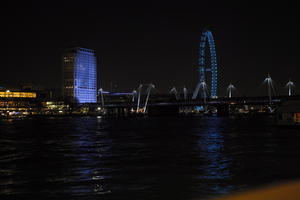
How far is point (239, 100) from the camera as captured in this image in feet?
433

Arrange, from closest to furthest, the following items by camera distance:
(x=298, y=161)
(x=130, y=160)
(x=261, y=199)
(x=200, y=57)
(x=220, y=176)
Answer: (x=261, y=199) → (x=220, y=176) → (x=298, y=161) → (x=130, y=160) → (x=200, y=57)

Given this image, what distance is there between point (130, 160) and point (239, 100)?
115085 mm

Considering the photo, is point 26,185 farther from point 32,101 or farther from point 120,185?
point 32,101

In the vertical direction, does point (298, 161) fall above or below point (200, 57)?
below

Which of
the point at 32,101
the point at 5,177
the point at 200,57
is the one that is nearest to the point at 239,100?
the point at 200,57

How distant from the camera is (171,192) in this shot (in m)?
12.1

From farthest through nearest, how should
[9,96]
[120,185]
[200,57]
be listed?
1. [9,96]
2. [200,57]
3. [120,185]

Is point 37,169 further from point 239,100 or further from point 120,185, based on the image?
point 239,100

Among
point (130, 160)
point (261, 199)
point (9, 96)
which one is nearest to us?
point (261, 199)

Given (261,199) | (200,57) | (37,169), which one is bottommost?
(37,169)

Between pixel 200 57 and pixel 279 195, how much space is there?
459 ft

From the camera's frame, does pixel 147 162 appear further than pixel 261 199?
Yes

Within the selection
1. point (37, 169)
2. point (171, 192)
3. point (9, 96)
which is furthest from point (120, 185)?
point (9, 96)

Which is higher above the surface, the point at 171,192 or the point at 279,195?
the point at 279,195
